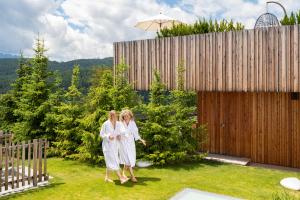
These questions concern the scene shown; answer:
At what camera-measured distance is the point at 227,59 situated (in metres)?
12.8

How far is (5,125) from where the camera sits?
20922mm

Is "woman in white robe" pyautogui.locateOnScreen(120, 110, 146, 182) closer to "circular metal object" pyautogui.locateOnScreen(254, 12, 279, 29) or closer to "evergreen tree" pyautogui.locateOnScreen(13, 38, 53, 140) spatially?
"evergreen tree" pyautogui.locateOnScreen(13, 38, 53, 140)

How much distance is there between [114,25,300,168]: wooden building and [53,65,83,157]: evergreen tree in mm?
2924

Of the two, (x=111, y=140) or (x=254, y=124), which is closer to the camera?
(x=111, y=140)

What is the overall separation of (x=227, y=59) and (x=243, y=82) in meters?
1.05


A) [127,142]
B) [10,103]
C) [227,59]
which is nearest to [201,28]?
[227,59]

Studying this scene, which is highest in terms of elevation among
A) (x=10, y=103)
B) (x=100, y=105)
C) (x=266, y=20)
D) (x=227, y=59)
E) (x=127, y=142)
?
(x=266, y=20)

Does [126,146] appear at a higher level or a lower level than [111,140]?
lower

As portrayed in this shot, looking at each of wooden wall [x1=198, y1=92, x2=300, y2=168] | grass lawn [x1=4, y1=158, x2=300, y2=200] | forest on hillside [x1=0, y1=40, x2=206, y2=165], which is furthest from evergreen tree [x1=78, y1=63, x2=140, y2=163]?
wooden wall [x1=198, y1=92, x2=300, y2=168]

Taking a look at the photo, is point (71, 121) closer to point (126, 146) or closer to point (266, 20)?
point (126, 146)

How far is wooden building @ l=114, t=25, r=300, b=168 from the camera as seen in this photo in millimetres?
11695

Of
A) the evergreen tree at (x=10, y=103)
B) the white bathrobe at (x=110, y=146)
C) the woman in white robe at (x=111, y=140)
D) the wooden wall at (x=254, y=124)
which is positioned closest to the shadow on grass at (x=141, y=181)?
the woman in white robe at (x=111, y=140)

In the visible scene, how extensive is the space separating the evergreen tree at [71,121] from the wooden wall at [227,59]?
2.81 meters

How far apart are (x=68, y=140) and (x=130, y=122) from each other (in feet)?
14.5
